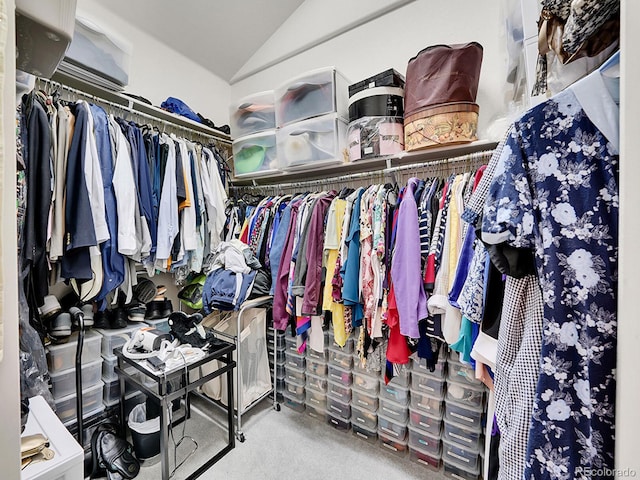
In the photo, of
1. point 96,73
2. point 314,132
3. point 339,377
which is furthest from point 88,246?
point 339,377

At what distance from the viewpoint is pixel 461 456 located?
1411mm

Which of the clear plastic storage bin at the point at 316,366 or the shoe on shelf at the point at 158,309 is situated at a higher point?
the shoe on shelf at the point at 158,309

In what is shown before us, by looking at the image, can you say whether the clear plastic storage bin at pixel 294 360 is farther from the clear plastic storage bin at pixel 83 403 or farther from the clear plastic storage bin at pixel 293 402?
the clear plastic storage bin at pixel 83 403

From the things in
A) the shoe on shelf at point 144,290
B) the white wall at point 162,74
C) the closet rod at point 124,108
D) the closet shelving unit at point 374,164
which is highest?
the white wall at point 162,74

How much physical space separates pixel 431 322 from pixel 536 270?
2.40 ft

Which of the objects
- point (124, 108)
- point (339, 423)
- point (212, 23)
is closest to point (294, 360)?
point (339, 423)

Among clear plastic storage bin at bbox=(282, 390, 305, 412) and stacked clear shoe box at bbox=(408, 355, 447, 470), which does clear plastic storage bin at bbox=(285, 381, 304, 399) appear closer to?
clear plastic storage bin at bbox=(282, 390, 305, 412)

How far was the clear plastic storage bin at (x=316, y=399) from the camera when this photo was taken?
1.86 metres

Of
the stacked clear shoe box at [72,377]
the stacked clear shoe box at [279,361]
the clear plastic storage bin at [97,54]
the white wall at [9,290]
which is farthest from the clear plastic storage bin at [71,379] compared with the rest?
the clear plastic storage bin at [97,54]

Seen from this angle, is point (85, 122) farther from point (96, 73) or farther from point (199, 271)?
point (199, 271)

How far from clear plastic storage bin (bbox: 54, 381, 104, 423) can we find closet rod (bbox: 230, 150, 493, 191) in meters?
1.69

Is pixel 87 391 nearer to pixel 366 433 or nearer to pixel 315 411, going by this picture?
pixel 315 411

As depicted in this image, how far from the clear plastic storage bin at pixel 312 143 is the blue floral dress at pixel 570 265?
1220 mm

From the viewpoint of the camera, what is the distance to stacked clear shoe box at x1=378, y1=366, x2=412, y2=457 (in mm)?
1579
